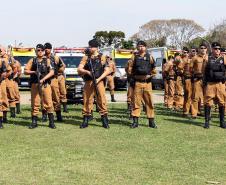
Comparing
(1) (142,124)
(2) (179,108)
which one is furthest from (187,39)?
(1) (142,124)

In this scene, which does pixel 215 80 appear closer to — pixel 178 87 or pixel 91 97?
pixel 91 97

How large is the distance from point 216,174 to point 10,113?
28.7 ft

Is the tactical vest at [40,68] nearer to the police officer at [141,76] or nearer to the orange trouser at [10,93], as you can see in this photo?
the police officer at [141,76]

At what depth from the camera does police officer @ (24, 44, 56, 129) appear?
12.0 meters

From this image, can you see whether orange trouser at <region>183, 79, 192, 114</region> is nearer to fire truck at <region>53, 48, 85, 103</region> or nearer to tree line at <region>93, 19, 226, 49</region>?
fire truck at <region>53, 48, 85, 103</region>

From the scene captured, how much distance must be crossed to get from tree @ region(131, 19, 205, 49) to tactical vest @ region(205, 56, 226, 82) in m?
53.9

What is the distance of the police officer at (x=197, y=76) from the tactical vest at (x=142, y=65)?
2.28 meters

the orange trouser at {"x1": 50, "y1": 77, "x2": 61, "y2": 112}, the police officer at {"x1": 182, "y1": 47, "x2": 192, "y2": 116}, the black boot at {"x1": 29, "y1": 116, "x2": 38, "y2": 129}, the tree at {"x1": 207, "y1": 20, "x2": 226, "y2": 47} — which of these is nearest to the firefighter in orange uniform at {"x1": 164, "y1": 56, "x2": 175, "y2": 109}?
the police officer at {"x1": 182, "y1": 47, "x2": 192, "y2": 116}

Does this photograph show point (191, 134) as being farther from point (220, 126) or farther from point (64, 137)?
point (64, 137)

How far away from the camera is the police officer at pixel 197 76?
13847mm

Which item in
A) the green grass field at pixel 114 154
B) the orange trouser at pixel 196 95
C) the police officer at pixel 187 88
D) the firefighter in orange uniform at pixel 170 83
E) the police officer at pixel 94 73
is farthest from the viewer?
the firefighter in orange uniform at pixel 170 83

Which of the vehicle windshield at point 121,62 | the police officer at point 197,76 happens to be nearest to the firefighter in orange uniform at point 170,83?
the police officer at point 197,76

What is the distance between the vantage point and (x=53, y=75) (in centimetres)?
1232

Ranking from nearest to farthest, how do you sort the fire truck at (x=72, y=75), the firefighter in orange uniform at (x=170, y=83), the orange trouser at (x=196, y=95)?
the orange trouser at (x=196, y=95), the firefighter in orange uniform at (x=170, y=83), the fire truck at (x=72, y=75)
